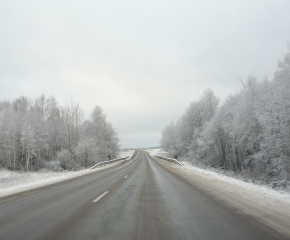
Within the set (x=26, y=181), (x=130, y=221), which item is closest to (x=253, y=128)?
(x=26, y=181)

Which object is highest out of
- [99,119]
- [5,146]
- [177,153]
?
[99,119]

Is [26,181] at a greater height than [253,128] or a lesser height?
lesser

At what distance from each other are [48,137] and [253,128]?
41761mm

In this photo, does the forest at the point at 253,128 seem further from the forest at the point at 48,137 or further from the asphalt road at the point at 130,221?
the forest at the point at 48,137

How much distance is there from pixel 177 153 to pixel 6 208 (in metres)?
→ 58.4

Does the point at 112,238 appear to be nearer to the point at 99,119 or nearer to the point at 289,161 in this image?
the point at 289,161

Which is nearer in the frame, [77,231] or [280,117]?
[77,231]

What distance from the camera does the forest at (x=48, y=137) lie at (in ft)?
139

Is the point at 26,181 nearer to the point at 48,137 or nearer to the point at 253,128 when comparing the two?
the point at 253,128

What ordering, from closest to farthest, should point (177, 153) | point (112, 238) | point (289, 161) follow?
1. point (112, 238)
2. point (289, 161)
3. point (177, 153)

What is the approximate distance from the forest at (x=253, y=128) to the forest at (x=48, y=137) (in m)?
23.0

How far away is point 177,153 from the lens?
63.3m

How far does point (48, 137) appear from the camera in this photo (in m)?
48.5

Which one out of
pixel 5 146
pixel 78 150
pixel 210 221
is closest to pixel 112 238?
pixel 210 221
